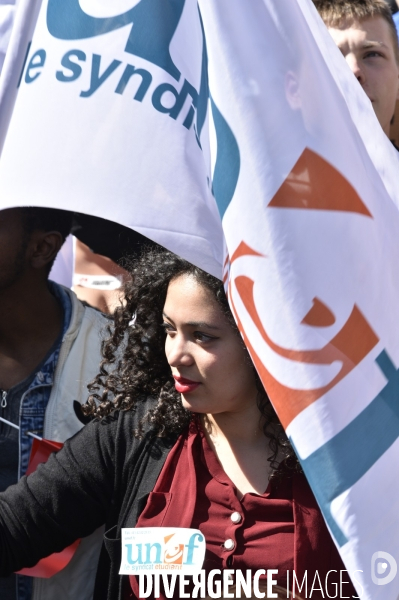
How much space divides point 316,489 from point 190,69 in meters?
0.79

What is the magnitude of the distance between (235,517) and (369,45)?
155 cm

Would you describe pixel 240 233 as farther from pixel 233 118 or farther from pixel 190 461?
pixel 190 461

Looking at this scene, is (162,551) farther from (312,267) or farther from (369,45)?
(369,45)

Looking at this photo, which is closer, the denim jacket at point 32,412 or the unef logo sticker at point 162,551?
the unef logo sticker at point 162,551

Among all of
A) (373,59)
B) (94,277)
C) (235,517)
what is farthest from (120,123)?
(94,277)

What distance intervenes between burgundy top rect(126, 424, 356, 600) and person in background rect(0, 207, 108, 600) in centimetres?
40

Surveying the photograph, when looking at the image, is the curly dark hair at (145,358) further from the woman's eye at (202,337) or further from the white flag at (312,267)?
the white flag at (312,267)

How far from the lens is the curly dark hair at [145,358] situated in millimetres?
1793

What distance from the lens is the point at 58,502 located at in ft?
5.66

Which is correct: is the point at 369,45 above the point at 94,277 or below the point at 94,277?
above

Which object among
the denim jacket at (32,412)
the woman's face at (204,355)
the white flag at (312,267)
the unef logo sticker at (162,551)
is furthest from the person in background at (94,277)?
the white flag at (312,267)

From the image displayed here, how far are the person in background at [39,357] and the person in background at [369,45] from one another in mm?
1024

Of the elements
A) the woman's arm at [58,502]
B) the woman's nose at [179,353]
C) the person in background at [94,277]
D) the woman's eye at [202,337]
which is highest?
the woman's eye at [202,337]

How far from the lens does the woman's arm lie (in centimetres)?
172
